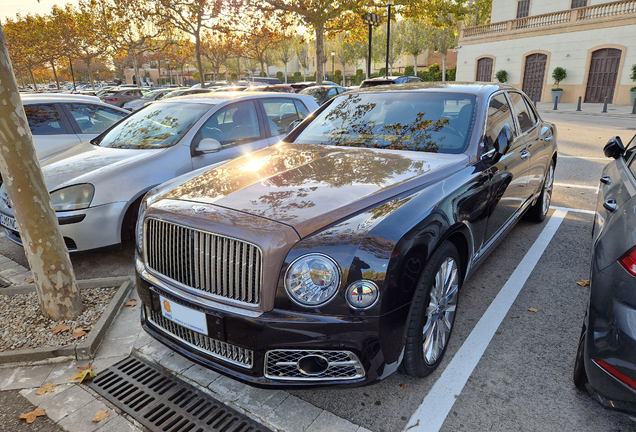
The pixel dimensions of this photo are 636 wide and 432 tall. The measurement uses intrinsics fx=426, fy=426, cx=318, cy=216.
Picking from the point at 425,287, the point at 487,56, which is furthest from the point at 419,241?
the point at 487,56

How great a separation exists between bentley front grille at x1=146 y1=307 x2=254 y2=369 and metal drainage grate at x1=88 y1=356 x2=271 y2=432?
1.32ft

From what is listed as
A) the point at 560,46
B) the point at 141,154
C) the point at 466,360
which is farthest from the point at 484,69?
the point at 466,360

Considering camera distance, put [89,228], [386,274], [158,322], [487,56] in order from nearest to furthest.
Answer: [386,274], [158,322], [89,228], [487,56]

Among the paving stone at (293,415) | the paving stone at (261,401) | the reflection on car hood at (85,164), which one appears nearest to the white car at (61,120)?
the reflection on car hood at (85,164)

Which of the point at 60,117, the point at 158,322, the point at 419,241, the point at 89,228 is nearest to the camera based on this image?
the point at 419,241

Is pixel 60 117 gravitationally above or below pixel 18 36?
below

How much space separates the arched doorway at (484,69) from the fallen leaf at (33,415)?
1349 inches

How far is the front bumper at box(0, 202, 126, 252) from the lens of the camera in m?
4.00

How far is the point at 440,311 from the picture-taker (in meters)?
2.60

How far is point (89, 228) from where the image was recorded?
4070mm

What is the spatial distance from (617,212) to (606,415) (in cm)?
111

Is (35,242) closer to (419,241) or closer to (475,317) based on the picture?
(419,241)

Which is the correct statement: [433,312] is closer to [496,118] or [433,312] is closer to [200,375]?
[200,375]

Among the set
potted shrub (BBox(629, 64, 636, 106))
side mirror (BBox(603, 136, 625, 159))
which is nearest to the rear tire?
side mirror (BBox(603, 136, 625, 159))
